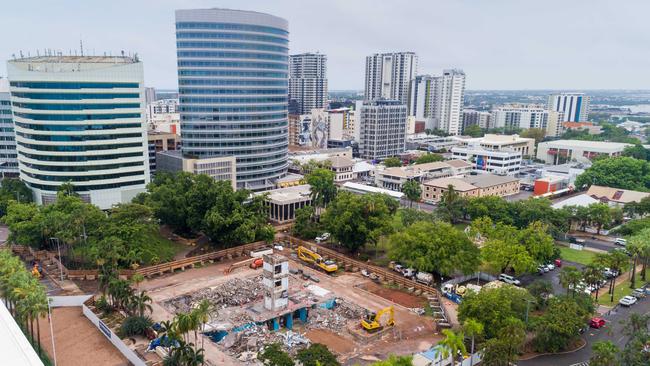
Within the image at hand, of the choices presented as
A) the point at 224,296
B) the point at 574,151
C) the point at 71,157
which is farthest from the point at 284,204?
the point at 574,151

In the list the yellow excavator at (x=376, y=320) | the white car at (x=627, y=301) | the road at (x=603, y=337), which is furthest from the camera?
the white car at (x=627, y=301)

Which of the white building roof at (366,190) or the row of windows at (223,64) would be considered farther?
the white building roof at (366,190)

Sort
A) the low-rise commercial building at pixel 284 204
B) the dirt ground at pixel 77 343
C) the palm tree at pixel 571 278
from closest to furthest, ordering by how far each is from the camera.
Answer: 1. the dirt ground at pixel 77 343
2. the palm tree at pixel 571 278
3. the low-rise commercial building at pixel 284 204

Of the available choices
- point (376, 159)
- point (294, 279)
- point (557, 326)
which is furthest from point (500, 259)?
point (376, 159)

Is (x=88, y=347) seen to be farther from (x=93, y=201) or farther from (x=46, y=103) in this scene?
(x=46, y=103)

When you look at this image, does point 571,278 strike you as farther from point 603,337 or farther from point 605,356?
point 605,356

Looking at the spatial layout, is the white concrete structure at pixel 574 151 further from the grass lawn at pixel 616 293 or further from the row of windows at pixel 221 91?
the row of windows at pixel 221 91

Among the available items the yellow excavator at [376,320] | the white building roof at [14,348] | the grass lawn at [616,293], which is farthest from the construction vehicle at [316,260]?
the white building roof at [14,348]

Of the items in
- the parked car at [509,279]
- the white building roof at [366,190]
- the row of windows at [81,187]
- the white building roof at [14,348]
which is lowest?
the parked car at [509,279]
